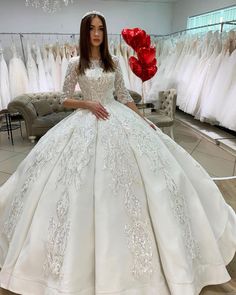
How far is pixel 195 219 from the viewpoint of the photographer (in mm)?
1442

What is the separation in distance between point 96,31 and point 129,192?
967 millimetres

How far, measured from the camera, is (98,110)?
1623 millimetres

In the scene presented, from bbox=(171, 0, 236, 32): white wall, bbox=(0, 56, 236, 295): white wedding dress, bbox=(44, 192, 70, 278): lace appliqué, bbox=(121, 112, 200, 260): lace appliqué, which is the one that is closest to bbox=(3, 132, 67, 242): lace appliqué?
bbox=(0, 56, 236, 295): white wedding dress

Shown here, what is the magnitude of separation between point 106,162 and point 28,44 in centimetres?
463

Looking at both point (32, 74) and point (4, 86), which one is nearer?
point (4, 86)

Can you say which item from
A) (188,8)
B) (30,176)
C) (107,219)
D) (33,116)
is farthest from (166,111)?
(107,219)

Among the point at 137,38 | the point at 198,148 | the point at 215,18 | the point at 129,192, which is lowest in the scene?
the point at 198,148

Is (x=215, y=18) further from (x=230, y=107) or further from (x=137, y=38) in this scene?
(x=137, y=38)

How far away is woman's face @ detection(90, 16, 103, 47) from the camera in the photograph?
160 cm

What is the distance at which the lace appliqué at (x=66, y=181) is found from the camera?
1.27 metres

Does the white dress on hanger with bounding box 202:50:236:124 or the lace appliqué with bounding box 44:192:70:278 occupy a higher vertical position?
the white dress on hanger with bounding box 202:50:236:124

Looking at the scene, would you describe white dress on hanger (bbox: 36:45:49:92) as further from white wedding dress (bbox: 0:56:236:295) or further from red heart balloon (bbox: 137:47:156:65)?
white wedding dress (bbox: 0:56:236:295)

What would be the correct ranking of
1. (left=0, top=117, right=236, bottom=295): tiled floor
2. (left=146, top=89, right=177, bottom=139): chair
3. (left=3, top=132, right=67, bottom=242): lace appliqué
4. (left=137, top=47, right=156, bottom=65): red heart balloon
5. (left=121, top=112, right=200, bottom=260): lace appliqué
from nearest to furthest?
(left=121, top=112, right=200, bottom=260): lace appliqué, (left=3, top=132, right=67, bottom=242): lace appliqué, (left=137, top=47, right=156, bottom=65): red heart balloon, (left=0, top=117, right=236, bottom=295): tiled floor, (left=146, top=89, right=177, bottom=139): chair

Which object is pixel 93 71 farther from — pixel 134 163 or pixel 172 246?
pixel 172 246
